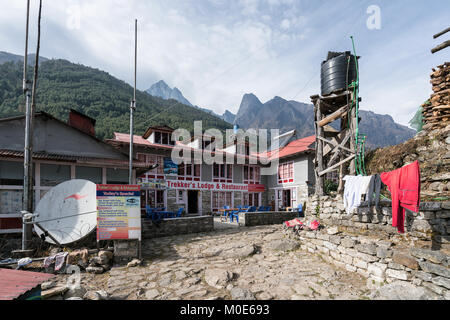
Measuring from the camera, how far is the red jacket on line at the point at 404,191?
4.76m

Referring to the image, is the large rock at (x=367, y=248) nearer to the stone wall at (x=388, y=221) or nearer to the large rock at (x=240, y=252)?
the stone wall at (x=388, y=221)

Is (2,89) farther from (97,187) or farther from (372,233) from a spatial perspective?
(372,233)

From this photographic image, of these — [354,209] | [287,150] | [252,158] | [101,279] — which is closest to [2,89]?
[252,158]

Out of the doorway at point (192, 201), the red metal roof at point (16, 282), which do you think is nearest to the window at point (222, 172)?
the doorway at point (192, 201)

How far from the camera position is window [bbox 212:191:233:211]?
68.1ft

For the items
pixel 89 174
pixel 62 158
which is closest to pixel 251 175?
pixel 89 174

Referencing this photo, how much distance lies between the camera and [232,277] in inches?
208

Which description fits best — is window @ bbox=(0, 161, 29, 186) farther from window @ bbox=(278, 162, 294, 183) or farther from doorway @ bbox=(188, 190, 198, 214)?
window @ bbox=(278, 162, 294, 183)

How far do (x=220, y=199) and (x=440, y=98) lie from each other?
1614cm

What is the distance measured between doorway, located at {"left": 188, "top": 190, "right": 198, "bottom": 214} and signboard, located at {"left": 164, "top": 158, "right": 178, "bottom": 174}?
2732 millimetres

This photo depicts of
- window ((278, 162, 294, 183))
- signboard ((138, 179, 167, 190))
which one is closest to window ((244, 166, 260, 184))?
window ((278, 162, 294, 183))

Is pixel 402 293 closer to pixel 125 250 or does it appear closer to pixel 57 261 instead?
pixel 125 250

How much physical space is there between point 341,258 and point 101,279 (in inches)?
234

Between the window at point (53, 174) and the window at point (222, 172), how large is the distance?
42.0 feet
